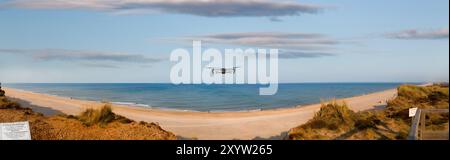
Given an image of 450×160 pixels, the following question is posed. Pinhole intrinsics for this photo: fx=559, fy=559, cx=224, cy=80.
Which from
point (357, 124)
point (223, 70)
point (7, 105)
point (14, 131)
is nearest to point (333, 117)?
point (357, 124)

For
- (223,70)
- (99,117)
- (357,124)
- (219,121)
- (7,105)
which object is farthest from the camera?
(7,105)

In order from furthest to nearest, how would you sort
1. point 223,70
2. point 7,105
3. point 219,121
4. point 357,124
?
point 7,105 < point 219,121 < point 223,70 < point 357,124

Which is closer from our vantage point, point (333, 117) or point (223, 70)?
point (333, 117)

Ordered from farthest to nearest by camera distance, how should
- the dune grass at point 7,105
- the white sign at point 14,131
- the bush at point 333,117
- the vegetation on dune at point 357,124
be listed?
the dune grass at point 7,105 < the bush at point 333,117 < the vegetation on dune at point 357,124 < the white sign at point 14,131

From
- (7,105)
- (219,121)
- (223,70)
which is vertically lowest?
(219,121)

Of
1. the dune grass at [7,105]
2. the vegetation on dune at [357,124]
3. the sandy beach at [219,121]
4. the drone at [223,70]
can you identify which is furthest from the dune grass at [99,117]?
the vegetation on dune at [357,124]

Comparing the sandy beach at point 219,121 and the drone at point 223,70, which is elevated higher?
the drone at point 223,70

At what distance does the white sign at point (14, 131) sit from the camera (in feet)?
29.7

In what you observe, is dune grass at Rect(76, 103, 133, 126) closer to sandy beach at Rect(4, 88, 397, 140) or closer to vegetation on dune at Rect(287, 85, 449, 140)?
sandy beach at Rect(4, 88, 397, 140)

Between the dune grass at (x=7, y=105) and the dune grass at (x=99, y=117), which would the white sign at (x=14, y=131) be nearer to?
the dune grass at (x=99, y=117)

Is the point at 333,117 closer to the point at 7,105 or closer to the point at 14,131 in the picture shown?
the point at 14,131

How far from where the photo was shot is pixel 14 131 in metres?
9.52
